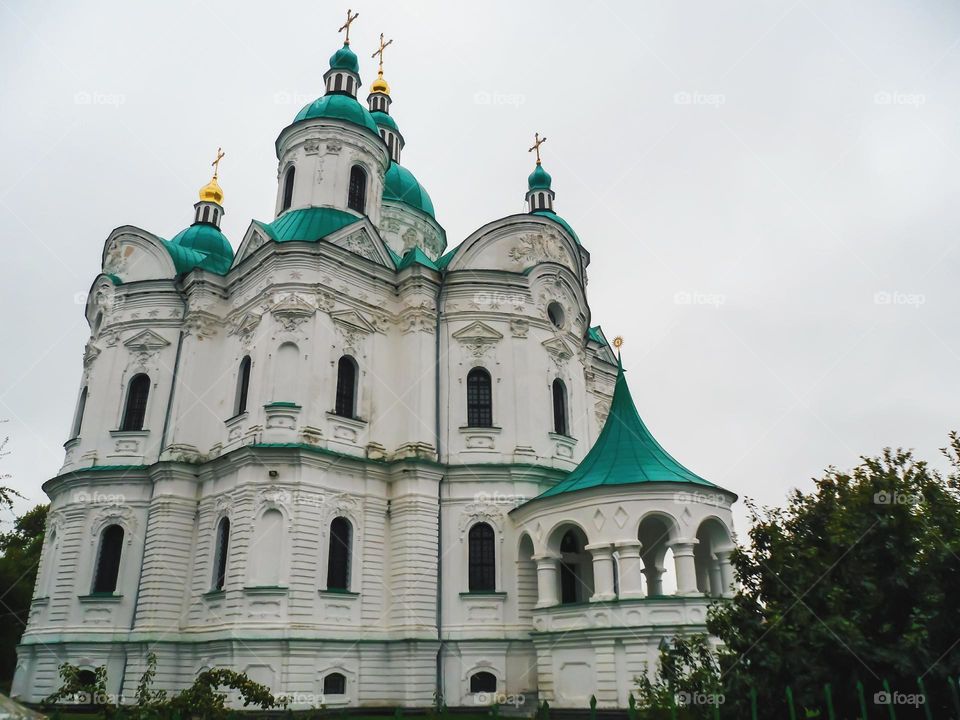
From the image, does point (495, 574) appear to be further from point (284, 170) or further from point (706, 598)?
point (284, 170)

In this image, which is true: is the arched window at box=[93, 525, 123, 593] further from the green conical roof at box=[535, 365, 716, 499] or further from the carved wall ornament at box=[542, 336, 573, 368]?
the carved wall ornament at box=[542, 336, 573, 368]

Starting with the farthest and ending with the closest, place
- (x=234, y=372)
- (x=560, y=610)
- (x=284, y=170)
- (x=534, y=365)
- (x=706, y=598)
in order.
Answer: (x=284, y=170) → (x=534, y=365) → (x=234, y=372) → (x=560, y=610) → (x=706, y=598)

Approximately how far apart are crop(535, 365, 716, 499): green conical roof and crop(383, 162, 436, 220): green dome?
15773 mm

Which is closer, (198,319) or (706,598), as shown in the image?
(706,598)

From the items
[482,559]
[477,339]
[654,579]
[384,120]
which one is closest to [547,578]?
[482,559]

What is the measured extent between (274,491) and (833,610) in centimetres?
1528

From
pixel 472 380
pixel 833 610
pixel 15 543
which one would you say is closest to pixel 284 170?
pixel 472 380

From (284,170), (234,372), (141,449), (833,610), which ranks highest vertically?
(284,170)

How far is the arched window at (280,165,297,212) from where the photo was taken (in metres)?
27.2

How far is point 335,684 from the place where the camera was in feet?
64.6

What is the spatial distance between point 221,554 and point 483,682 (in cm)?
847

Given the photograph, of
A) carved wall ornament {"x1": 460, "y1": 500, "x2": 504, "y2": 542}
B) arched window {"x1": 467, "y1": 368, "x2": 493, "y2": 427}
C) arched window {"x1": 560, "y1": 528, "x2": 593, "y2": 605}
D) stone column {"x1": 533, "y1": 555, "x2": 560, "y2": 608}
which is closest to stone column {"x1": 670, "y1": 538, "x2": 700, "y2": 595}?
stone column {"x1": 533, "y1": 555, "x2": 560, "y2": 608}

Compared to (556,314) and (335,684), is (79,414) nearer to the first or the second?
(335,684)

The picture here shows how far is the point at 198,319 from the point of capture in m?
25.0
